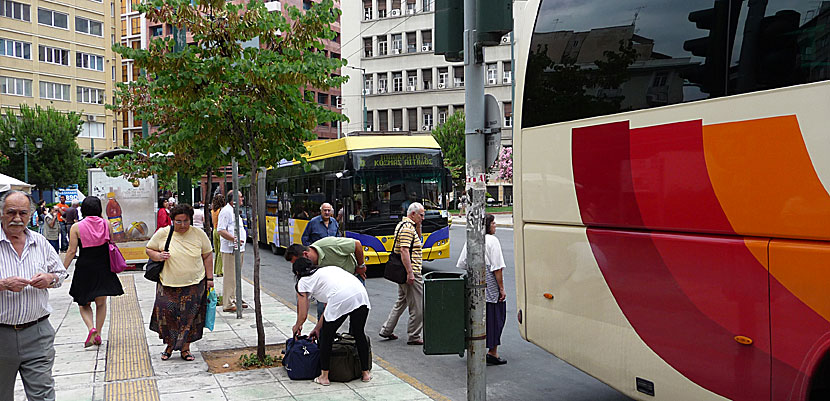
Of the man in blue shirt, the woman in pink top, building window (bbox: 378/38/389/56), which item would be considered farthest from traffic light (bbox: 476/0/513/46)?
building window (bbox: 378/38/389/56)

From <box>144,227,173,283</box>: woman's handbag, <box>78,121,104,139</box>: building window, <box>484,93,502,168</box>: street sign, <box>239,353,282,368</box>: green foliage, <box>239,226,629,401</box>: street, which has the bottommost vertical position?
<box>239,226,629,401</box>: street

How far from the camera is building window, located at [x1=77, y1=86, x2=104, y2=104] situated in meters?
68.2

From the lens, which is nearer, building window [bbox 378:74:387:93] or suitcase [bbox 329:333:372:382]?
suitcase [bbox 329:333:372:382]

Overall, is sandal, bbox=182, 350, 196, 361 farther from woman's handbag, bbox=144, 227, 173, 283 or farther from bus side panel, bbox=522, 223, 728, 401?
bus side panel, bbox=522, 223, 728, 401

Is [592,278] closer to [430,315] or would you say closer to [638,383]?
[638,383]

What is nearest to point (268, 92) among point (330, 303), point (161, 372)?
point (330, 303)

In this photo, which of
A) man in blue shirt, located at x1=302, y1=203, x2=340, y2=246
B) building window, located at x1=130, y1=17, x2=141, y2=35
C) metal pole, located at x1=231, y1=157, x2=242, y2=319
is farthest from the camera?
building window, located at x1=130, y1=17, x2=141, y2=35

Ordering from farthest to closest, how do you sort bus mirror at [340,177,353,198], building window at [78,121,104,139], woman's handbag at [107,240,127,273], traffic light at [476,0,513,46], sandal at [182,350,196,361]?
1. building window at [78,121,104,139]
2. bus mirror at [340,177,353,198]
3. woman's handbag at [107,240,127,273]
4. sandal at [182,350,196,361]
5. traffic light at [476,0,513,46]

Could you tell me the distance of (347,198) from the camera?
1606 cm

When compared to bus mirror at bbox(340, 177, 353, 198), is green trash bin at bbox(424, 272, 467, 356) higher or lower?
lower

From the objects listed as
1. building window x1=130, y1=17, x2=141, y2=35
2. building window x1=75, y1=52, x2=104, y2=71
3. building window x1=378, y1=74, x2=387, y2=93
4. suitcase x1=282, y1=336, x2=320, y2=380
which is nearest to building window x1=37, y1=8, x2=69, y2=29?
building window x1=75, y1=52, x2=104, y2=71

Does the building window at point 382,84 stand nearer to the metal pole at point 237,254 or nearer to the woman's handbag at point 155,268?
the metal pole at point 237,254

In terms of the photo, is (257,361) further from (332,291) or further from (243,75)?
(243,75)

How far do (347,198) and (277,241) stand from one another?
8.33 m
